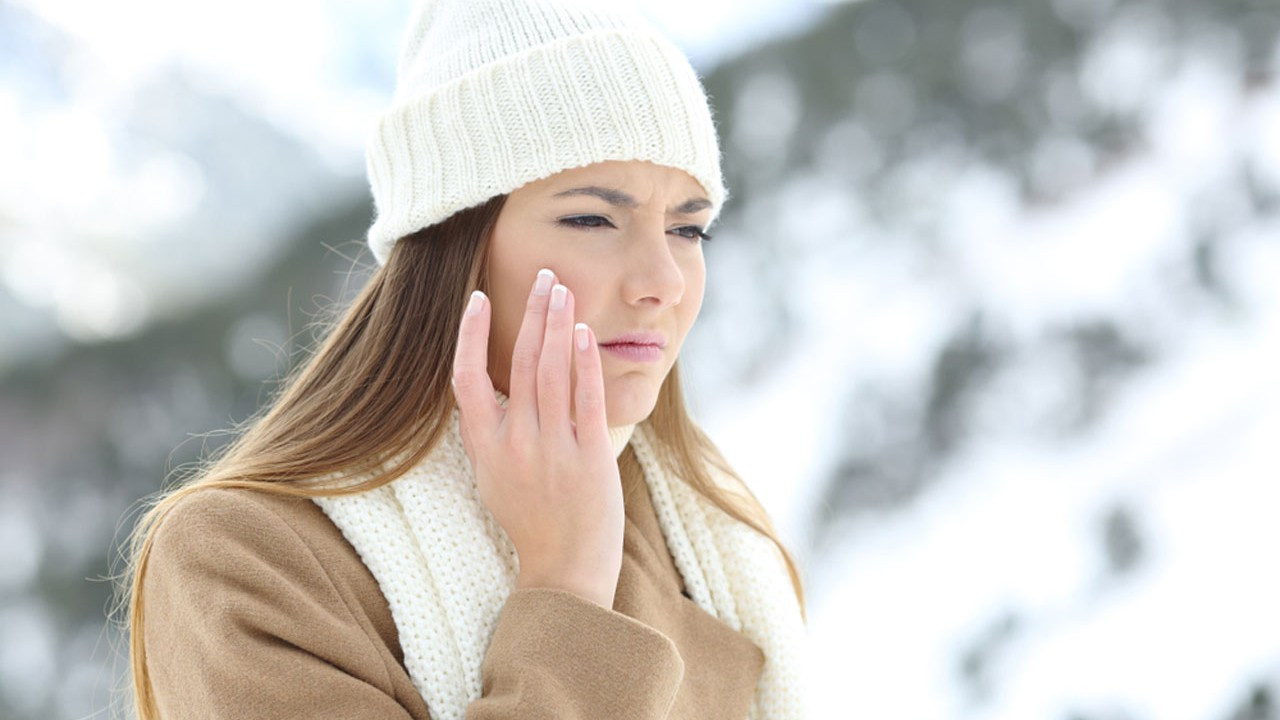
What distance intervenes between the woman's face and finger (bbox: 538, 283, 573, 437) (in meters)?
0.09

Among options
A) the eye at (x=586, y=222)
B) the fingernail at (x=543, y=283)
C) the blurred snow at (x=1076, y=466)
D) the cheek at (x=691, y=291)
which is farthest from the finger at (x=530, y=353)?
the blurred snow at (x=1076, y=466)

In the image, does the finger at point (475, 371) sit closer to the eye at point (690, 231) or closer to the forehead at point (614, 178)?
the forehead at point (614, 178)

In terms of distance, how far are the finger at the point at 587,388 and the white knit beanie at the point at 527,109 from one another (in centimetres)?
24

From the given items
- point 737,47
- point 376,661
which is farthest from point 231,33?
point 376,661

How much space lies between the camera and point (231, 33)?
12.1 ft

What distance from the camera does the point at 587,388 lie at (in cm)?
136

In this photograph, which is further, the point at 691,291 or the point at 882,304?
the point at 882,304

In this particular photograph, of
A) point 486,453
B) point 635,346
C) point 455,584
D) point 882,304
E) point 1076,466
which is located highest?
point 882,304

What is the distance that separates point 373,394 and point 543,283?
0.28 m

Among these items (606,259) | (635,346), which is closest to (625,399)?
(635,346)

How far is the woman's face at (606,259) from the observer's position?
1466 mm

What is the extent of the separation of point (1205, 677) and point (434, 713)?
116 inches

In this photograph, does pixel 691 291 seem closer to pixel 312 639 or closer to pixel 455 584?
pixel 455 584

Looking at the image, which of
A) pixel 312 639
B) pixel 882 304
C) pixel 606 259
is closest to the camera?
pixel 312 639
